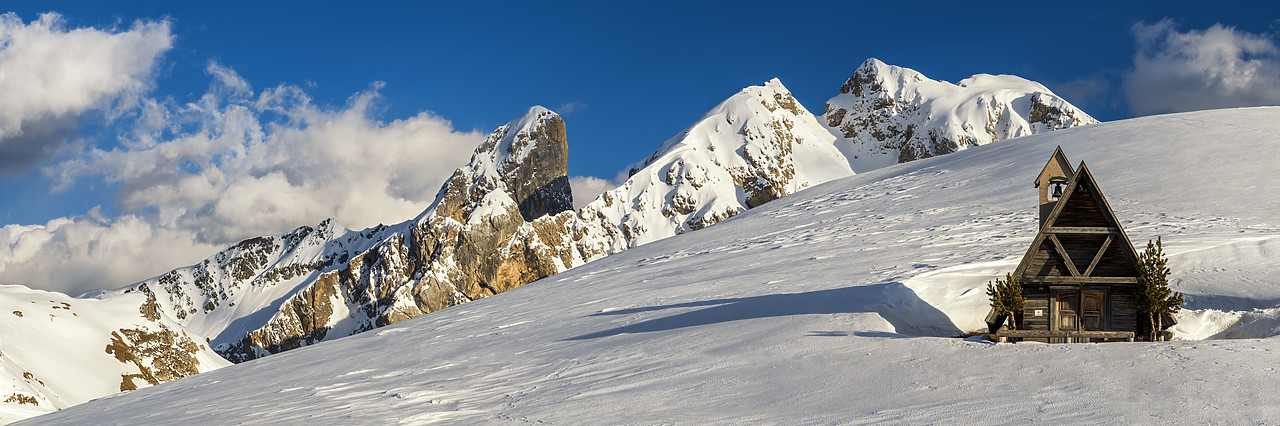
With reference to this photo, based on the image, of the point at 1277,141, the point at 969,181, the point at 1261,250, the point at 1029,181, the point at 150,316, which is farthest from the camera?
the point at 150,316

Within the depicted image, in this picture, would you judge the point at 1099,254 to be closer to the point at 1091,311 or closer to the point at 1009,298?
the point at 1091,311

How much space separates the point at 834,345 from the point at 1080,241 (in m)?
4.40

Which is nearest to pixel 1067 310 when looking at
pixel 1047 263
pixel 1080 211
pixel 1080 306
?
pixel 1080 306

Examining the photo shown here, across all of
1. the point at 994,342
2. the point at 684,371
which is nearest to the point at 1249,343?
the point at 994,342

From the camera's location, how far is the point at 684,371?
44.3 feet

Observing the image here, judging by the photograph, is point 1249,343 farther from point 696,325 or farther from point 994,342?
point 696,325

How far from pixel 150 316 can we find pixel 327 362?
274 ft

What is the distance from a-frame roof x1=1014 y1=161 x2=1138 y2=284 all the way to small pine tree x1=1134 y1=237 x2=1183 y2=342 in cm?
18

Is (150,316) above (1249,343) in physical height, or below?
above

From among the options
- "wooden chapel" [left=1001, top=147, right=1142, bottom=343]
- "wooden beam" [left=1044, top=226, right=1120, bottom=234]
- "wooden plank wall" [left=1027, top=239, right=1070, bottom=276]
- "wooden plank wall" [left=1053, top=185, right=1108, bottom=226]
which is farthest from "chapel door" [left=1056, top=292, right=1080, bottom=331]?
"wooden plank wall" [left=1053, top=185, right=1108, bottom=226]

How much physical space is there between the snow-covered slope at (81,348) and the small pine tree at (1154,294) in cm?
6103

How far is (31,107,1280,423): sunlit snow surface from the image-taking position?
10.7m

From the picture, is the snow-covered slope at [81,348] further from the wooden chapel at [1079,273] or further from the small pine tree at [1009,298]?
the wooden chapel at [1079,273]

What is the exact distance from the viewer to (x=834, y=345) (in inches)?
537
